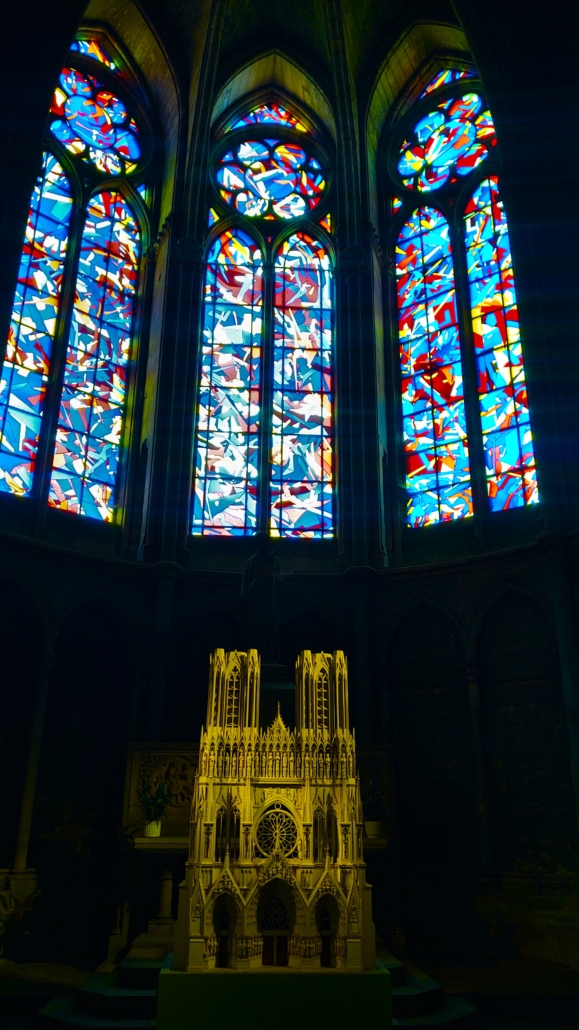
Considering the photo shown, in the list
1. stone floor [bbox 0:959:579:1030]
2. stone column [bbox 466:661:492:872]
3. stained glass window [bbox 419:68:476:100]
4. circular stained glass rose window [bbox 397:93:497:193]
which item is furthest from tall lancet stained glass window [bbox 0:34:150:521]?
stone floor [bbox 0:959:579:1030]

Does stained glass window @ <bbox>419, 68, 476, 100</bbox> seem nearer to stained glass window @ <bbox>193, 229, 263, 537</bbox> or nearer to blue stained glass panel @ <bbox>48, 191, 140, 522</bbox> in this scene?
stained glass window @ <bbox>193, 229, 263, 537</bbox>

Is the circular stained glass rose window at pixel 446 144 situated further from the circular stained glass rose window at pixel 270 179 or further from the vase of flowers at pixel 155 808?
the vase of flowers at pixel 155 808

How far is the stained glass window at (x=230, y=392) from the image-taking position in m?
14.5

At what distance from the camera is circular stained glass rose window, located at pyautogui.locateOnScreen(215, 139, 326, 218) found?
17.0 meters

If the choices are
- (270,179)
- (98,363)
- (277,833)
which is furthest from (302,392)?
(277,833)

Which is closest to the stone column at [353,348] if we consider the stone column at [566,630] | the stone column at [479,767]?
the stone column at [479,767]

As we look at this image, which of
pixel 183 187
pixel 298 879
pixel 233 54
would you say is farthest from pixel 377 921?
pixel 233 54

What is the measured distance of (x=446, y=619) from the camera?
42.8 ft

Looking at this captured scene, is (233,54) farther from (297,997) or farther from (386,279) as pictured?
(297,997)

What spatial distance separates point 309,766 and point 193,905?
3.33ft

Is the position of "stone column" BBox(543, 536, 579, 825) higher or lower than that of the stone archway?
higher

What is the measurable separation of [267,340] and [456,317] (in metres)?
3.50

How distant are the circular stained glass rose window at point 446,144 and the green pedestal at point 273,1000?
15.3 meters

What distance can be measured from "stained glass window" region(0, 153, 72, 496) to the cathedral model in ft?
29.0
